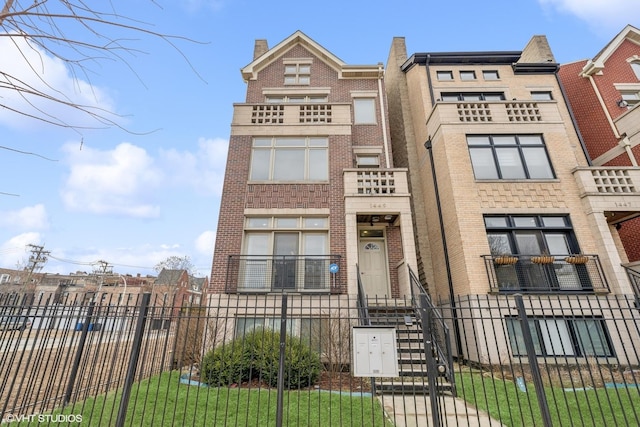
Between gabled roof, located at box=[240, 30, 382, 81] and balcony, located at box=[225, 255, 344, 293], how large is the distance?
9908 millimetres

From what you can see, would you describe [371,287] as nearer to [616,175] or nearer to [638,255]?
[616,175]

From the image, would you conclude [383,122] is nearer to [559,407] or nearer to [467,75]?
[467,75]

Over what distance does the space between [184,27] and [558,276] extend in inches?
474

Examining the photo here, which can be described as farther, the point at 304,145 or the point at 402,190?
the point at 304,145

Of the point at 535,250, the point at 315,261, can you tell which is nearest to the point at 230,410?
the point at 315,261

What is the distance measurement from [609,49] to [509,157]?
11123 millimetres

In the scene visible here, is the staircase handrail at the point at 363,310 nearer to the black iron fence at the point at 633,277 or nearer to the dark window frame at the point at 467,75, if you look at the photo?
the black iron fence at the point at 633,277

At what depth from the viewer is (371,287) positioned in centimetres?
1143

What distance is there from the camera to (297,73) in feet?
50.1

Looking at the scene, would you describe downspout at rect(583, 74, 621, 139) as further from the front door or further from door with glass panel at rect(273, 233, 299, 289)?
door with glass panel at rect(273, 233, 299, 289)

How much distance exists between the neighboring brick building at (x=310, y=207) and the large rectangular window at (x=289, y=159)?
1.7 inches

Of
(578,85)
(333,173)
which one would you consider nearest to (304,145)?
(333,173)

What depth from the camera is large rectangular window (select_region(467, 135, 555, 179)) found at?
36.6 feet

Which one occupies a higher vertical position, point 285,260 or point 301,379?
point 285,260
